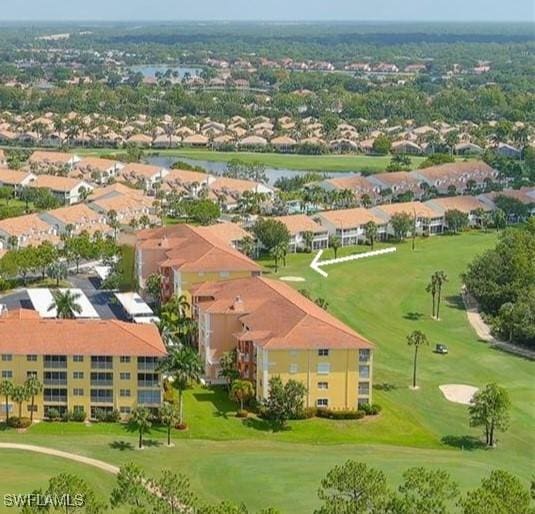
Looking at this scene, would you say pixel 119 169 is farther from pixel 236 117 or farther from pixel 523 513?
pixel 523 513

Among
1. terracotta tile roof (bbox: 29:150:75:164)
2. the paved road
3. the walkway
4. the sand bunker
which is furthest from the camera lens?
terracotta tile roof (bbox: 29:150:75:164)

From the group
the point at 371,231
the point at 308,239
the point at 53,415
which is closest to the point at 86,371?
the point at 53,415

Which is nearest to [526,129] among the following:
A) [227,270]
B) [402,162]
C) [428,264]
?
[402,162]

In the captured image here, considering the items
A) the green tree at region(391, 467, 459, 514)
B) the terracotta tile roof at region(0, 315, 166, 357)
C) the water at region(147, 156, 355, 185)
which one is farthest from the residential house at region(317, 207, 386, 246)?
the green tree at region(391, 467, 459, 514)

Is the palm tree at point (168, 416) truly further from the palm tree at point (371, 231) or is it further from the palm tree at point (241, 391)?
the palm tree at point (371, 231)

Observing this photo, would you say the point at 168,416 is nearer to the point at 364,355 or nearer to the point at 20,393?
the point at 20,393

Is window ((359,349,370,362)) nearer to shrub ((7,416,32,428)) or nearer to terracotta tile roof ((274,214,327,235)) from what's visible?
shrub ((7,416,32,428))
